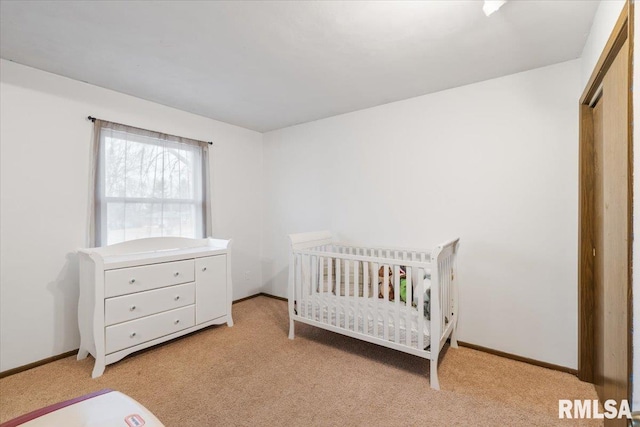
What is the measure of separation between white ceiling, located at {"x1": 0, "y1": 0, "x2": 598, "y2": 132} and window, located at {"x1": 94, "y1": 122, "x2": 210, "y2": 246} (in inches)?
20.0

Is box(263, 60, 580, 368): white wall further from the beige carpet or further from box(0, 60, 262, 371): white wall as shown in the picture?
box(0, 60, 262, 371): white wall

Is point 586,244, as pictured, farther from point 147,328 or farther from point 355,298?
point 147,328

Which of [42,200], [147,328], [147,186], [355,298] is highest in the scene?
[147,186]

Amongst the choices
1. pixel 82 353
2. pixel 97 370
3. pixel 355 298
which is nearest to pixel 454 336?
pixel 355 298

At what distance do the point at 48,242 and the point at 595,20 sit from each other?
158 inches

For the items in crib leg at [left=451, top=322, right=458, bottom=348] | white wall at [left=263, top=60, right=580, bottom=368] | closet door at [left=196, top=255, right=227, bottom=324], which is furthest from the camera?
closet door at [left=196, top=255, right=227, bottom=324]

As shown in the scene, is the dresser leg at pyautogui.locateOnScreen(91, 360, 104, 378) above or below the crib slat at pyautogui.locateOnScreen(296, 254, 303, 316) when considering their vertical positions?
below

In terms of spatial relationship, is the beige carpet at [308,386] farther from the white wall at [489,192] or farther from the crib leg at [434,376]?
the white wall at [489,192]

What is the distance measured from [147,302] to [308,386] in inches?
58.5

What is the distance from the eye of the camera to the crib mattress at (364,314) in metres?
2.02

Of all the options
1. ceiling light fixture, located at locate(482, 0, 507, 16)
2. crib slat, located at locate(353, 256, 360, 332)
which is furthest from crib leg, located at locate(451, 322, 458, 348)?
ceiling light fixture, located at locate(482, 0, 507, 16)

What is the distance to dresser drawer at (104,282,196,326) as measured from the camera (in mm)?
2129

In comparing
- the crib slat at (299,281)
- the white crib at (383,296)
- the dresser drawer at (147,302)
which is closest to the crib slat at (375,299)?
→ the white crib at (383,296)

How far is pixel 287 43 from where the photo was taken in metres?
1.85
